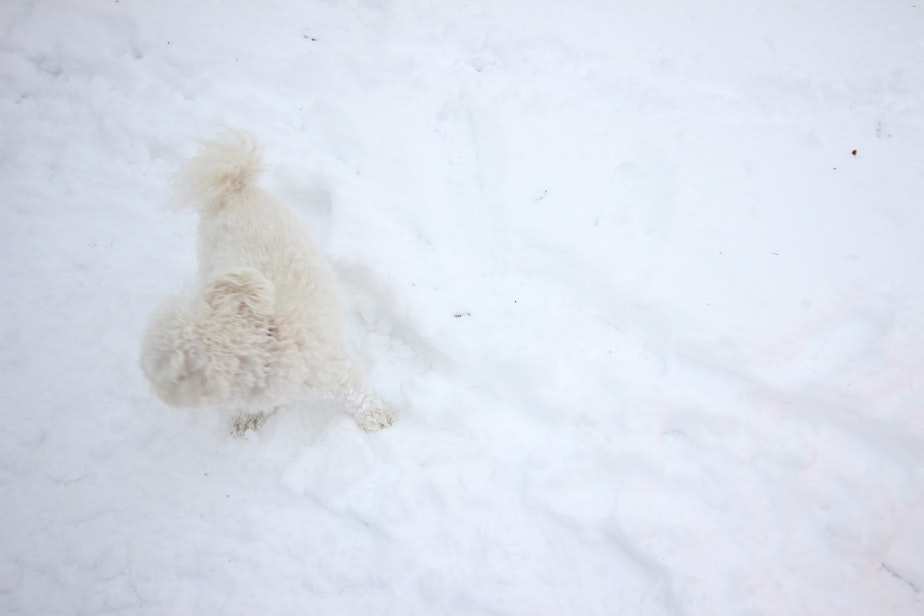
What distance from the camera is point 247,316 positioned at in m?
1.87

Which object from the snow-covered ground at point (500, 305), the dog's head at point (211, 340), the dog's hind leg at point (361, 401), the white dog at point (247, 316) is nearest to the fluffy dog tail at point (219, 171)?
the white dog at point (247, 316)

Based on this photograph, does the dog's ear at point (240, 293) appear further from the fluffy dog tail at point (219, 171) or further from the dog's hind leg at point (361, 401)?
the fluffy dog tail at point (219, 171)

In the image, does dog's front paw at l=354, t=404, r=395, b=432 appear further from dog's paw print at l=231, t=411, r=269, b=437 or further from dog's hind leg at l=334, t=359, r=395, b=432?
dog's paw print at l=231, t=411, r=269, b=437

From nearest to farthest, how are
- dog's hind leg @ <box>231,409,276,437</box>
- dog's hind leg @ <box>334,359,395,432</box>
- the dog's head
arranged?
the dog's head
dog's hind leg @ <box>334,359,395,432</box>
dog's hind leg @ <box>231,409,276,437</box>

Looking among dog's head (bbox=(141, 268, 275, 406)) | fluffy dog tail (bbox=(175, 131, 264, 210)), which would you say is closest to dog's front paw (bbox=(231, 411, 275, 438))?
dog's head (bbox=(141, 268, 275, 406))

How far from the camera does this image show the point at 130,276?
2.97 meters

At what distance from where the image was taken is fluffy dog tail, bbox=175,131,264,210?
240 cm

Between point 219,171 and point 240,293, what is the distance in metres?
0.96

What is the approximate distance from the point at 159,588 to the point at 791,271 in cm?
382

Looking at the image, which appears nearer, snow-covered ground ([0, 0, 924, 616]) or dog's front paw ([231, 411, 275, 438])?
snow-covered ground ([0, 0, 924, 616])

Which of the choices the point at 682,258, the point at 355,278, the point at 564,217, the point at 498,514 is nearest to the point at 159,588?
the point at 498,514

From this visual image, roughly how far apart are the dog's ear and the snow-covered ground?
3.10 ft

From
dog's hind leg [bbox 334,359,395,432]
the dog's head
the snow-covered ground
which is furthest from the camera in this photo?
dog's hind leg [bbox 334,359,395,432]

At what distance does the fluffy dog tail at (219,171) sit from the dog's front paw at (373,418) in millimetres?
1415
